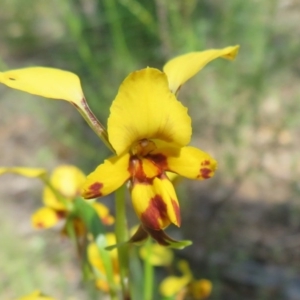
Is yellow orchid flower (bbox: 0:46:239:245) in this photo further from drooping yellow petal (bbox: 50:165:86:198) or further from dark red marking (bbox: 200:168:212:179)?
drooping yellow petal (bbox: 50:165:86:198)

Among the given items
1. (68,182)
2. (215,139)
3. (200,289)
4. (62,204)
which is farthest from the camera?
(215,139)

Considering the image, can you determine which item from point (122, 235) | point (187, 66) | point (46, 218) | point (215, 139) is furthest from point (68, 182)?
point (215, 139)

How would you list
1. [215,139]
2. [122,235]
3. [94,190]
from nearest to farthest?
[94,190]
[122,235]
[215,139]

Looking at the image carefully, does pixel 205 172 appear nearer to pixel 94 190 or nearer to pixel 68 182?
pixel 94 190

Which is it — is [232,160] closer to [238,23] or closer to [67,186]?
[238,23]

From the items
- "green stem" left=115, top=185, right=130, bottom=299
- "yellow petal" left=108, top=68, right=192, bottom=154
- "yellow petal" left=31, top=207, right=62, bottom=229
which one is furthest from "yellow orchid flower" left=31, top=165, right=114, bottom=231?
"yellow petal" left=108, top=68, right=192, bottom=154

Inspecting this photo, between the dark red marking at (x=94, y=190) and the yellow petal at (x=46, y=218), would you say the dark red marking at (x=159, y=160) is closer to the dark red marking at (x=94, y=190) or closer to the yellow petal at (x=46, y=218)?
the dark red marking at (x=94, y=190)
